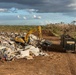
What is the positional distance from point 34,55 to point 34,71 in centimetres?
745

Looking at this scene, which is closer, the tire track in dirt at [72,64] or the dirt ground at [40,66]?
the dirt ground at [40,66]

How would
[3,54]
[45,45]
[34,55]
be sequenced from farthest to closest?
[45,45], [34,55], [3,54]

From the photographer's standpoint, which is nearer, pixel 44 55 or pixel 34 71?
pixel 34 71

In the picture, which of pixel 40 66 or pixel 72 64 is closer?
pixel 40 66

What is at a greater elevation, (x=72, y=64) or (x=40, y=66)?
(x=40, y=66)

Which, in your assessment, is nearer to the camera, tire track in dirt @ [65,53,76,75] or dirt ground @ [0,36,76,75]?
dirt ground @ [0,36,76,75]

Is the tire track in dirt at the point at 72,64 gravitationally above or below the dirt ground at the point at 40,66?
below

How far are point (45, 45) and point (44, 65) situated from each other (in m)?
10.3

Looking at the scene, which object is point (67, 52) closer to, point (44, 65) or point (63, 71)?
point (44, 65)

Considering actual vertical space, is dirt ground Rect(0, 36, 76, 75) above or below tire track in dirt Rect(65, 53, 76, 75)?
above

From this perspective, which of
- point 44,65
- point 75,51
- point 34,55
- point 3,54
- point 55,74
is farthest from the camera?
point 75,51

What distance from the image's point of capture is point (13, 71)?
19.0 m

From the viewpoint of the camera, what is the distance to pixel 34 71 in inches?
755

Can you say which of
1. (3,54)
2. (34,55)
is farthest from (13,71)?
(34,55)
